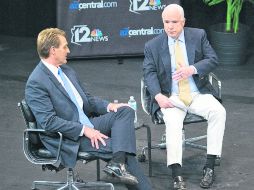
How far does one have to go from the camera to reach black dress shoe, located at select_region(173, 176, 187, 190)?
632 cm

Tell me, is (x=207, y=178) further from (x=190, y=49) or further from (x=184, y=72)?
(x=190, y=49)

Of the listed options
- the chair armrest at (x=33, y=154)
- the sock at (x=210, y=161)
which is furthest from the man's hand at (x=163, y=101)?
the chair armrest at (x=33, y=154)

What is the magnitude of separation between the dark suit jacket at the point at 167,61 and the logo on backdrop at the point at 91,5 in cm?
297

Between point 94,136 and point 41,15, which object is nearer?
point 94,136

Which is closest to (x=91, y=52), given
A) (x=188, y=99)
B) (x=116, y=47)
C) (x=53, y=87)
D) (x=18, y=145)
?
(x=116, y=47)

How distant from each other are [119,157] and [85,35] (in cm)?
412

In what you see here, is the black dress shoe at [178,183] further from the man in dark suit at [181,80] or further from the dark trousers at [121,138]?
the dark trousers at [121,138]

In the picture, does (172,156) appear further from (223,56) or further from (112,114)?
(223,56)

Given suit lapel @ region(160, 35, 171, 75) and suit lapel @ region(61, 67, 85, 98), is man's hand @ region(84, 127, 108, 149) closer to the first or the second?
suit lapel @ region(61, 67, 85, 98)

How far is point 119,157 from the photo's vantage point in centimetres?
581

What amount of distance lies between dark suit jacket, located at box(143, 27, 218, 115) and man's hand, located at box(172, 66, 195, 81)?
0.08m

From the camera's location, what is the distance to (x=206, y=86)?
6.84 metres

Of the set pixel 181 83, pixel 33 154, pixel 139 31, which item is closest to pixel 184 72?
pixel 181 83

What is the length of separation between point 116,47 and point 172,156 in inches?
143
